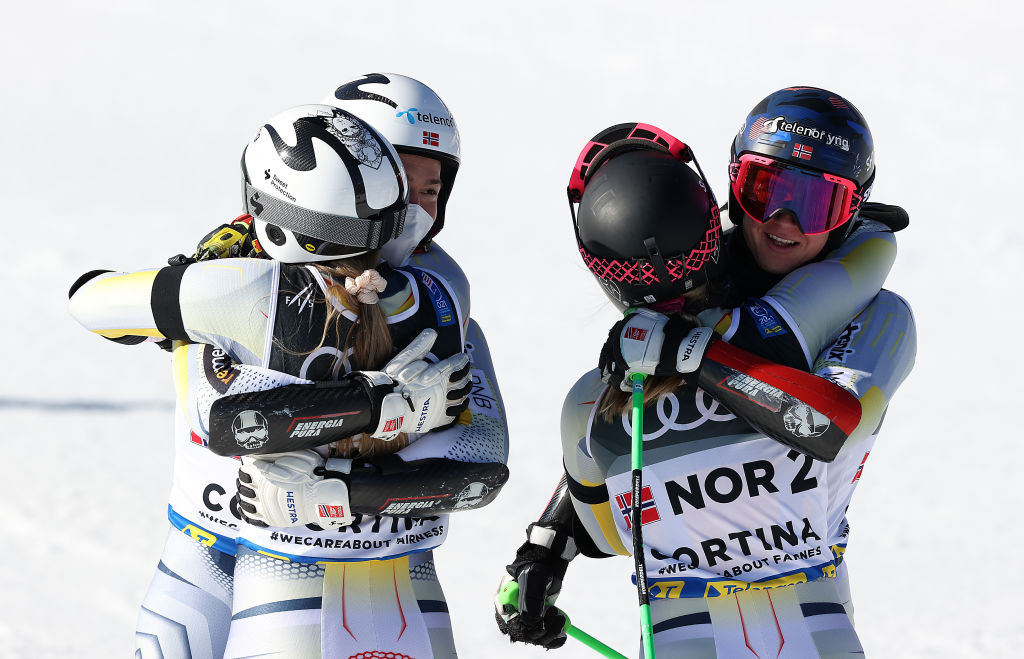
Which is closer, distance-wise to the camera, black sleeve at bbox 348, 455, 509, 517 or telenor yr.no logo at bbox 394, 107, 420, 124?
black sleeve at bbox 348, 455, 509, 517

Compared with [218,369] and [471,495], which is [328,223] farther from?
[471,495]

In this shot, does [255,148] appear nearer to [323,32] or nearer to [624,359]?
[624,359]

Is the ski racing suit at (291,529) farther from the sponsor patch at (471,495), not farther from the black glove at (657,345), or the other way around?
the black glove at (657,345)

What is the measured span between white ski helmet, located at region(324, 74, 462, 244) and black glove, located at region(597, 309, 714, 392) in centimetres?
117

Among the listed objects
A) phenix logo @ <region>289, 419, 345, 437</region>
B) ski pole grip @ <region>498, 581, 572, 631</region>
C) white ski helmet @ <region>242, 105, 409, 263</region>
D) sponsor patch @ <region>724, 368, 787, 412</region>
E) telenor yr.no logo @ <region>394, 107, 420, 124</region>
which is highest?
telenor yr.no logo @ <region>394, 107, 420, 124</region>

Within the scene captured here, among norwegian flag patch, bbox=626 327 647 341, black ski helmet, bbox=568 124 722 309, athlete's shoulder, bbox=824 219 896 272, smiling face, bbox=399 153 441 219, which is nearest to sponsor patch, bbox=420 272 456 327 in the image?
black ski helmet, bbox=568 124 722 309

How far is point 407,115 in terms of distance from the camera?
439 centimetres

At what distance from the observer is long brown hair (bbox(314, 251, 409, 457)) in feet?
10.9

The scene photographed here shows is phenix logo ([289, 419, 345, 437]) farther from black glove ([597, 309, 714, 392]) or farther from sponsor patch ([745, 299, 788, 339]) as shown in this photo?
sponsor patch ([745, 299, 788, 339])

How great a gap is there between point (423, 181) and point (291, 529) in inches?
59.8

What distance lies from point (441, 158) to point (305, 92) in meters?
11.9

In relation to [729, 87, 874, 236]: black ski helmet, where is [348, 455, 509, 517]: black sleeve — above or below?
below

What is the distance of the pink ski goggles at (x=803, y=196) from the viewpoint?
373 cm

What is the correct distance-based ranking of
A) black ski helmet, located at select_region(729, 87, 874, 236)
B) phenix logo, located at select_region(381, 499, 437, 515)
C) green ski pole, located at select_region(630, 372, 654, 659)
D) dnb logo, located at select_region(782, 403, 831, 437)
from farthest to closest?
black ski helmet, located at select_region(729, 87, 874, 236) < phenix logo, located at select_region(381, 499, 437, 515) < green ski pole, located at select_region(630, 372, 654, 659) < dnb logo, located at select_region(782, 403, 831, 437)
